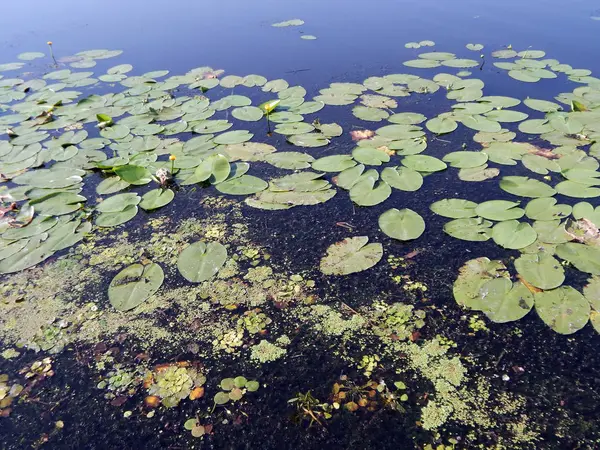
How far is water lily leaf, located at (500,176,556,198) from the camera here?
3.98m

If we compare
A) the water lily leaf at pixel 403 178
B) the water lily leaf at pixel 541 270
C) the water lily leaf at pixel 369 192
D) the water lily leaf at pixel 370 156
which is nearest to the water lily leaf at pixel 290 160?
the water lily leaf at pixel 370 156

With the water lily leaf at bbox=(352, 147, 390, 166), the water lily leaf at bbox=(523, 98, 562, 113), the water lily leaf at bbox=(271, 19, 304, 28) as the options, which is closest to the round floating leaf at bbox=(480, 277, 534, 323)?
the water lily leaf at bbox=(352, 147, 390, 166)

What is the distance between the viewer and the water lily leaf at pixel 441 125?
5137 millimetres

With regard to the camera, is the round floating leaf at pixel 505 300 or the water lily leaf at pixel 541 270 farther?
the water lily leaf at pixel 541 270

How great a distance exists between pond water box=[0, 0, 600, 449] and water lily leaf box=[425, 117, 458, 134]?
5 centimetres

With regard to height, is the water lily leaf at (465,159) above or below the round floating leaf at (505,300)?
above

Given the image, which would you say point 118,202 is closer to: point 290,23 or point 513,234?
point 513,234

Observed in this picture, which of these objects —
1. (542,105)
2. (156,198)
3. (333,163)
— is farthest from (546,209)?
(156,198)

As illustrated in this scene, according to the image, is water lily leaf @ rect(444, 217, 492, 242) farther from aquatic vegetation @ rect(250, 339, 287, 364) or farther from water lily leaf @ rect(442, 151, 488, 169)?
aquatic vegetation @ rect(250, 339, 287, 364)

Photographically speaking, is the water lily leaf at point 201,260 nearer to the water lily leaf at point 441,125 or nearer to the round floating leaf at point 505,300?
the round floating leaf at point 505,300

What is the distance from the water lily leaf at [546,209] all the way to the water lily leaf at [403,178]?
1016 mm

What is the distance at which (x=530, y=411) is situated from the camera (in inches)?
93.5

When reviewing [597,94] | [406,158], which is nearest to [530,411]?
[406,158]

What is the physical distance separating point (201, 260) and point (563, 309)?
2.74 metres
